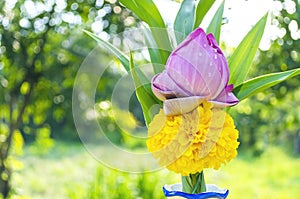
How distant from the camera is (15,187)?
160 cm

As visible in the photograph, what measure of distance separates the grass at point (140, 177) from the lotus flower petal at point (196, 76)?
1.16 m

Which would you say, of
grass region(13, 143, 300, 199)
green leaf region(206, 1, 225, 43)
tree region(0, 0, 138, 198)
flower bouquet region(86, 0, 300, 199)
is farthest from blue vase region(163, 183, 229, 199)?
grass region(13, 143, 300, 199)

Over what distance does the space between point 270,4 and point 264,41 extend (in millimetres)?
150

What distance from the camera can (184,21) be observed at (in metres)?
0.72

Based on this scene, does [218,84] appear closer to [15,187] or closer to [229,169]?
[15,187]

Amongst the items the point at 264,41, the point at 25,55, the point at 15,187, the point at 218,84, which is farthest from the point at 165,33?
the point at 15,187

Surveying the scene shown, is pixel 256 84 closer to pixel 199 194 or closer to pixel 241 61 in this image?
pixel 241 61

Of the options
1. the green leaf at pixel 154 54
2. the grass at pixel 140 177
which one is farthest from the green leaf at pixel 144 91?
the grass at pixel 140 177

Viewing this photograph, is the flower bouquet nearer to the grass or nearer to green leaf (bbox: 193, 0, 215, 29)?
green leaf (bbox: 193, 0, 215, 29)

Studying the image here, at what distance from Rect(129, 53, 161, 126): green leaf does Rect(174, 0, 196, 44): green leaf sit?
7 cm

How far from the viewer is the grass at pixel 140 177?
5.94 ft

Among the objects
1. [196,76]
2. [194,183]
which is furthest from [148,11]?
[194,183]

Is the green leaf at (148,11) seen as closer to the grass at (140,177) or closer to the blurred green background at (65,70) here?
the blurred green background at (65,70)

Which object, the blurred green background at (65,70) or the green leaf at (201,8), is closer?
the green leaf at (201,8)
